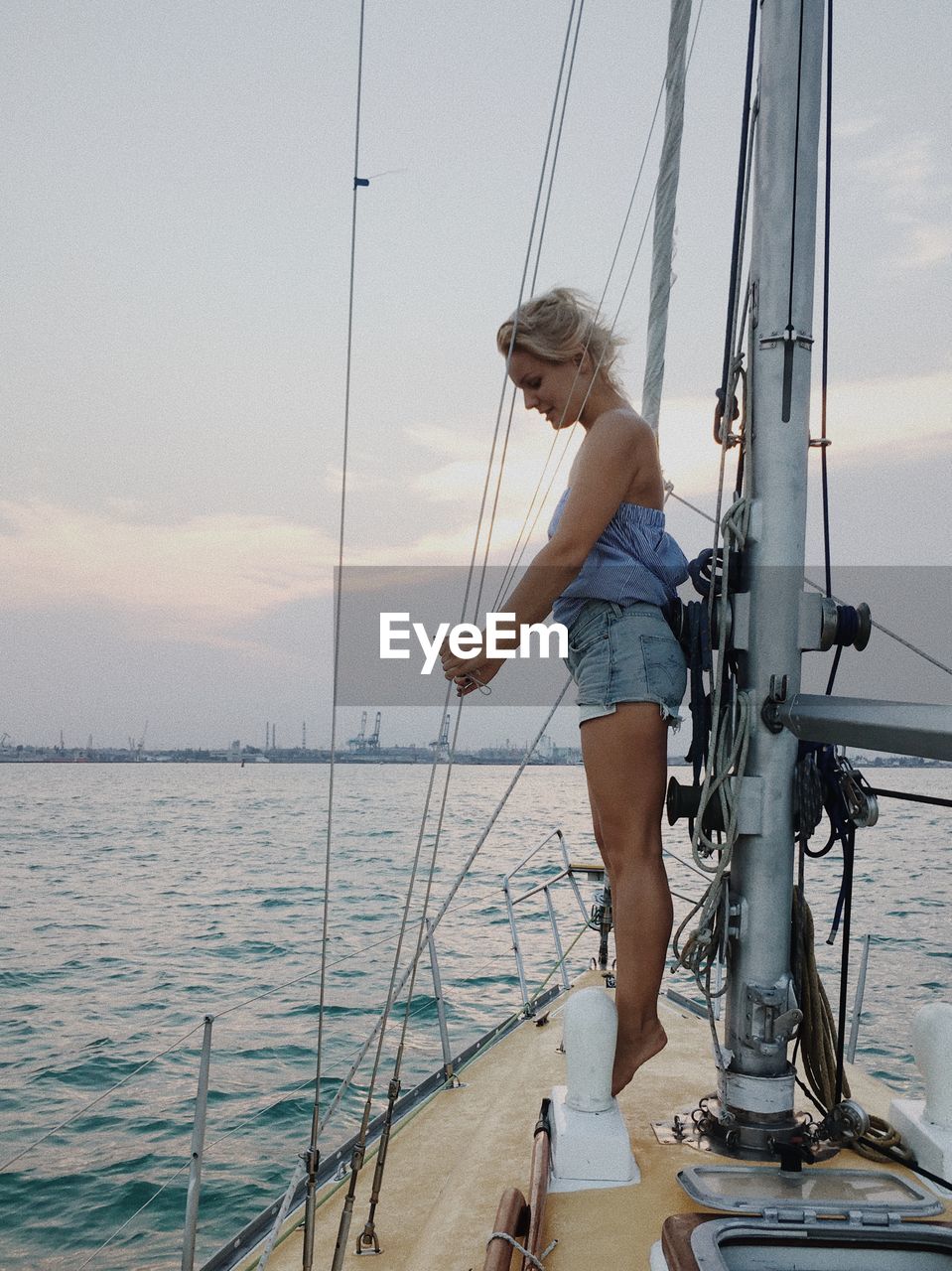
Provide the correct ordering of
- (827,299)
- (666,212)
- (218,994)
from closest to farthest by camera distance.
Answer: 1. (827,299)
2. (666,212)
3. (218,994)

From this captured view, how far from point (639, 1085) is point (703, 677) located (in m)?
1.07

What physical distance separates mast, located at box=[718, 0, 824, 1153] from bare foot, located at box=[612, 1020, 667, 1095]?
0.16 m

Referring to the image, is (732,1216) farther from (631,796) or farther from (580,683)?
(580,683)

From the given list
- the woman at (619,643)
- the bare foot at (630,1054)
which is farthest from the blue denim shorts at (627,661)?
the bare foot at (630,1054)

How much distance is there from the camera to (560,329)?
6.65 ft

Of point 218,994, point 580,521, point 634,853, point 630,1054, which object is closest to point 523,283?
point 580,521

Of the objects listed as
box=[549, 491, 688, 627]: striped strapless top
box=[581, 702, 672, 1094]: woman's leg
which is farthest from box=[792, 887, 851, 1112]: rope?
box=[549, 491, 688, 627]: striped strapless top

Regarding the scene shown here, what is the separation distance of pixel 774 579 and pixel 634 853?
2.03 ft

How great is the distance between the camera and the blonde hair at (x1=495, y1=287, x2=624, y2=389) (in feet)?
6.65

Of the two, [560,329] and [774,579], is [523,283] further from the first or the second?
[774,579]

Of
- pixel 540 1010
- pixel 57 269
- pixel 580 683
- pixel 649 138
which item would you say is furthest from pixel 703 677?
pixel 57 269

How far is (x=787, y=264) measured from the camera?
188cm

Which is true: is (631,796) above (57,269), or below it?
below

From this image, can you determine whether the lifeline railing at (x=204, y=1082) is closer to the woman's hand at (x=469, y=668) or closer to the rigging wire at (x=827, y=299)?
the woman's hand at (x=469, y=668)
